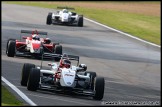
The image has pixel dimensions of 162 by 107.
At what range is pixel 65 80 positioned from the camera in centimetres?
1964

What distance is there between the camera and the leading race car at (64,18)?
47.7m

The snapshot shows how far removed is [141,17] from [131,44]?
21.0m

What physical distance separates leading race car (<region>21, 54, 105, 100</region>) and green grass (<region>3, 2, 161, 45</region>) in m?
21.2

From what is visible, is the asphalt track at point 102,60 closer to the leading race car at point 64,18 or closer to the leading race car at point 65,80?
the leading race car at point 65,80

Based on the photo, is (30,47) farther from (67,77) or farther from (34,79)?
(34,79)

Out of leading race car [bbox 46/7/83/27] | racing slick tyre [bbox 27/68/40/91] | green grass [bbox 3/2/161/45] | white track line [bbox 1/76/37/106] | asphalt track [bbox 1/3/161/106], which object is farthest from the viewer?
leading race car [bbox 46/7/83/27]

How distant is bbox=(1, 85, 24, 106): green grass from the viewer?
56.1 feet

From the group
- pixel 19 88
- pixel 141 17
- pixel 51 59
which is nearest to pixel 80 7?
pixel 141 17

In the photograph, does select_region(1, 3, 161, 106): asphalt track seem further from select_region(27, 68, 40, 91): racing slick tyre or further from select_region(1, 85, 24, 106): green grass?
select_region(1, 85, 24, 106): green grass

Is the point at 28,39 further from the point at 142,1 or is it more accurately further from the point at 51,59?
the point at 142,1

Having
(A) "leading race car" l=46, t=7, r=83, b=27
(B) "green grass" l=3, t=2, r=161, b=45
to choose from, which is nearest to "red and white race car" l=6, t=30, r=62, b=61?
(B) "green grass" l=3, t=2, r=161, b=45

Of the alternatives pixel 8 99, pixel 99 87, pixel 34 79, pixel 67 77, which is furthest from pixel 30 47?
pixel 8 99

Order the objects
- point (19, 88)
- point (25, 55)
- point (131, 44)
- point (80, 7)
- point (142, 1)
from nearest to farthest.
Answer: point (19, 88)
point (25, 55)
point (131, 44)
point (80, 7)
point (142, 1)

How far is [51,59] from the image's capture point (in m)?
29.6
